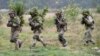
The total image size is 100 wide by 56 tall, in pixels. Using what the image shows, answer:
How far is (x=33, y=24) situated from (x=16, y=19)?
1126 millimetres

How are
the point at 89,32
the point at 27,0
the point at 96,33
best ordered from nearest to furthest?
the point at 89,32, the point at 96,33, the point at 27,0

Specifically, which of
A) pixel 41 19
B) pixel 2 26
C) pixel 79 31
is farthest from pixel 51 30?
pixel 41 19

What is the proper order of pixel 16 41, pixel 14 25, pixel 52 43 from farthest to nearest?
pixel 52 43 → pixel 14 25 → pixel 16 41

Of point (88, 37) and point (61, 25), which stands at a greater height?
point (61, 25)

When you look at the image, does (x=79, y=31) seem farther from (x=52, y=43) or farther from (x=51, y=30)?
(x=52, y=43)

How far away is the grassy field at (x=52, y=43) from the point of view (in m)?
16.8

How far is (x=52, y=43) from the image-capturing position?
21.3 meters

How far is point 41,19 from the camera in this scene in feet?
64.2

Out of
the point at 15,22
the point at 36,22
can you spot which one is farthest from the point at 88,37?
the point at 15,22

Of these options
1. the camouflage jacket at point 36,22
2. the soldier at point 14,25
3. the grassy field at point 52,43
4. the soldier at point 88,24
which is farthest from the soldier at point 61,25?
the soldier at point 14,25

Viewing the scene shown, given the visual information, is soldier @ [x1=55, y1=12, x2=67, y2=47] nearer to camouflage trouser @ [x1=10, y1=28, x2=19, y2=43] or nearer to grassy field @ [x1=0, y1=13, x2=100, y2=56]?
grassy field @ [x1=0, y1=13, x2=100, y2=56]

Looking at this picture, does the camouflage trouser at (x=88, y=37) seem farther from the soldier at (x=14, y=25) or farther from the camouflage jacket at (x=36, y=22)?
the soldier at (x=14, y=25)

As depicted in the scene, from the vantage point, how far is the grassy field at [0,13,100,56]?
1675cm

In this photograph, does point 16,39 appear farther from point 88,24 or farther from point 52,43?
point 88,24
